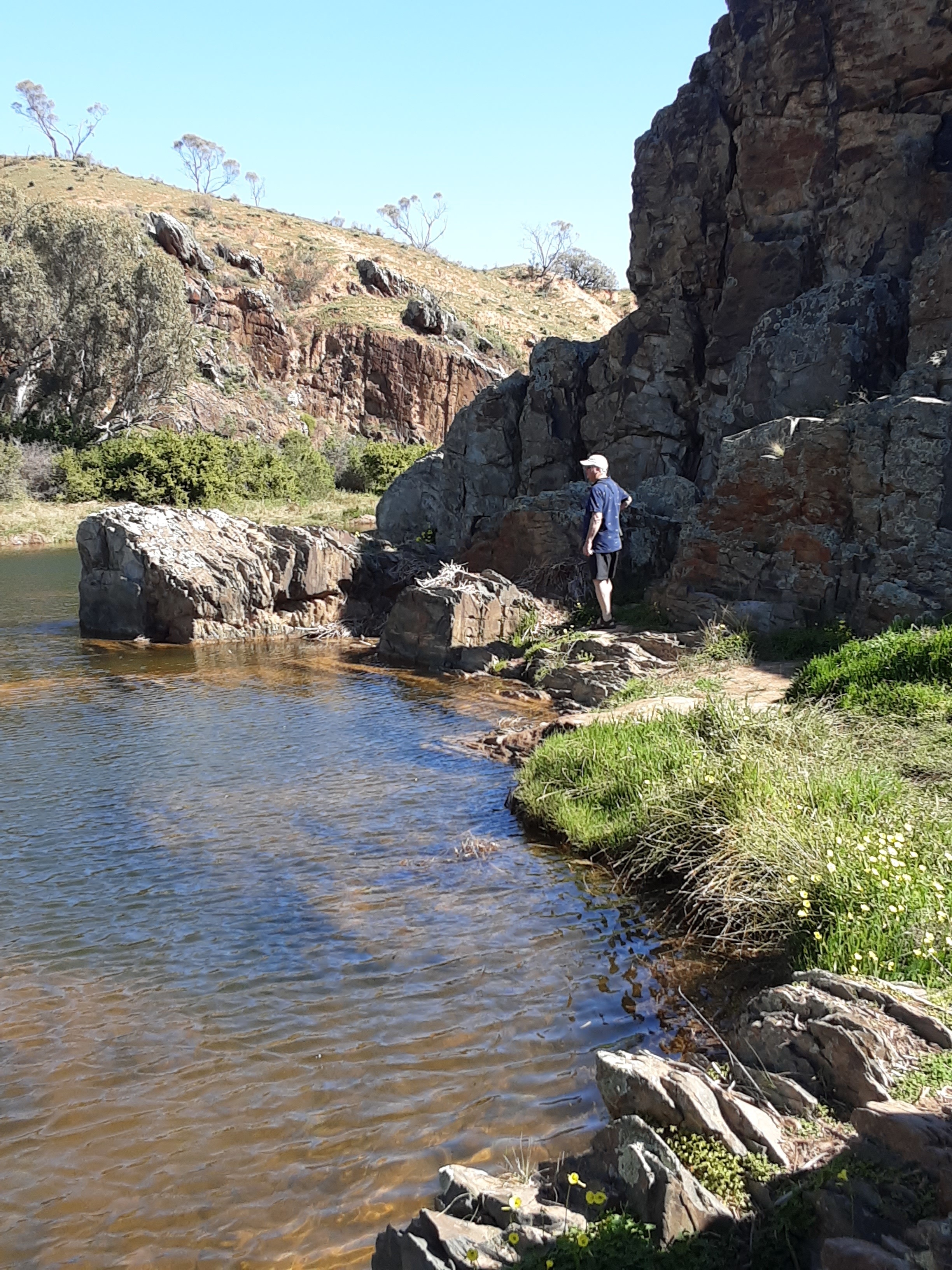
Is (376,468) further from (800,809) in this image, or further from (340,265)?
(800,809)

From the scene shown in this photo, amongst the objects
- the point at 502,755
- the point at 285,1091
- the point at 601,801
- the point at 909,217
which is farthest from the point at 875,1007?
the point at 909,217

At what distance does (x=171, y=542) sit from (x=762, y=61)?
39.5 feet

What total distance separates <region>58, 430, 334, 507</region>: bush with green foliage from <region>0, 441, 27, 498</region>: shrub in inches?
58.0

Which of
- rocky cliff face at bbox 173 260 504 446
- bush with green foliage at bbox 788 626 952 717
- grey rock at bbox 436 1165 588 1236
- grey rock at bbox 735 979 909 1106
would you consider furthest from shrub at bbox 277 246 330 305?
grey rock at bbox 436 1165 588 1236

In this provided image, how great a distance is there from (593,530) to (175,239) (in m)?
48.1

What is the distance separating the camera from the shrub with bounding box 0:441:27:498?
3509cm

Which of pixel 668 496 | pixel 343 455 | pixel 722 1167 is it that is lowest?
pixel 722 1167

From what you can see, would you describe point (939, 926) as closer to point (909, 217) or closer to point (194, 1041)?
point (194, 1041)

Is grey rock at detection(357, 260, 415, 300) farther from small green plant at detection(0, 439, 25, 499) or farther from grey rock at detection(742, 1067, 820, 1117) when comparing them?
grey rock at detection(742, 1067, 820, 1117)

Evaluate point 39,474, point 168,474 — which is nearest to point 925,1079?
point 168,474

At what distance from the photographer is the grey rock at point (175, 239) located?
52.8 m

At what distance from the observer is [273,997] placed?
15.5 feet

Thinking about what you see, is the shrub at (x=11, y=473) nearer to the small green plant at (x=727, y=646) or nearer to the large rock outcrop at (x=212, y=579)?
the large rock outcrop at (x=212, y=579)

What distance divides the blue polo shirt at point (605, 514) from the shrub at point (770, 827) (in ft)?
16.6
